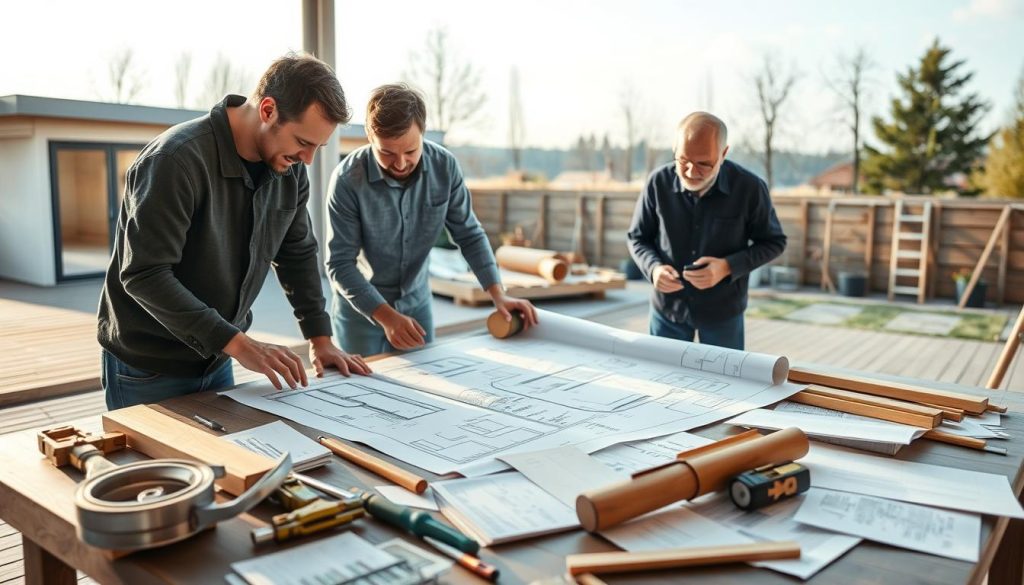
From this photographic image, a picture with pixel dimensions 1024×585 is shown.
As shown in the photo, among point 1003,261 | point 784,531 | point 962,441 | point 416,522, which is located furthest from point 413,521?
point 1003,261

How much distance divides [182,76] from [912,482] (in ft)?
34.4

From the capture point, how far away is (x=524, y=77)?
23312 mm

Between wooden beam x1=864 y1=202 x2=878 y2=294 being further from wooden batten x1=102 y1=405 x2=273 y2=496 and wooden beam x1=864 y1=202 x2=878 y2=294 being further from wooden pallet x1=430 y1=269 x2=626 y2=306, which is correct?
wooden batten x1=102 y1=405 x2=273 y2=496

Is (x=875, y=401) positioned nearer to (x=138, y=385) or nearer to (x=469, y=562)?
(x=469, y=562)

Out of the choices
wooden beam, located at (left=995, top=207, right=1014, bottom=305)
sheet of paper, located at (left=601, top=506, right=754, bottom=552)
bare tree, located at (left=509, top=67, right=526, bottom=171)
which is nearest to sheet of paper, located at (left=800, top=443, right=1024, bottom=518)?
sheet of paper, located at (left=601, top=506, right=754, bottom=552)

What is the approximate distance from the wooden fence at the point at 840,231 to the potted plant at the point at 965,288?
113 mm

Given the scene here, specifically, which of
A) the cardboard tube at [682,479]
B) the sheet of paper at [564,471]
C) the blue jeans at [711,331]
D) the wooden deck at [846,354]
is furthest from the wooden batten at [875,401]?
the wooden deck at [846,354]

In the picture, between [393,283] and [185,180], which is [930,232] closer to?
[393,283]

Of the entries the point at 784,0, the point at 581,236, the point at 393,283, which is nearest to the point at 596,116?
the point at 784,0

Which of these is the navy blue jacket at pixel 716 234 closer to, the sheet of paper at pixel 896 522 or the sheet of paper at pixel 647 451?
the sheet of paper at pixel 647 451

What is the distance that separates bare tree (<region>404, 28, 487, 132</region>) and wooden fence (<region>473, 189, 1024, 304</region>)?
794 centimetres

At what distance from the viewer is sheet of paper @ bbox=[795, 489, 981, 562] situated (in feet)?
3.26

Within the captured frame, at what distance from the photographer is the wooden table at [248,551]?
3.01 feet

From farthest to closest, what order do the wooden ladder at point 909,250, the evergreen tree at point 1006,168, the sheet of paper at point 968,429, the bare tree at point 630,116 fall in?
the bare tree at point 630,116, the evergreen tree at point 1006,168, the wooden ladder at point 909,250, the sheet of paper at point 968,429
